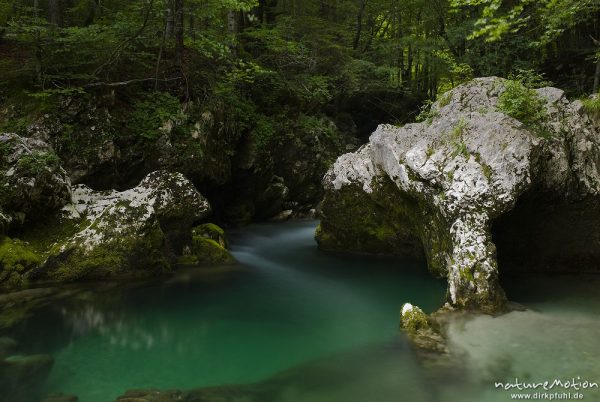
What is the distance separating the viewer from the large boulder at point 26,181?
8.51 m

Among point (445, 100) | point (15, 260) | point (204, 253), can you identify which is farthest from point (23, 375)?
point (445, 100)

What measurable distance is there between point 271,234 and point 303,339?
8.59 metres

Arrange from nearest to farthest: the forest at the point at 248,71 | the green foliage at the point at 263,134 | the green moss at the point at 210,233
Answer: the forest at the point at 248,71, the green moss at the point at 210,233, the green foliage at the point at 263,134

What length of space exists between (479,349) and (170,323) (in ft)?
15.7

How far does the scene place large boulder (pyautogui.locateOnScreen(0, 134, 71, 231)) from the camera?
851cm

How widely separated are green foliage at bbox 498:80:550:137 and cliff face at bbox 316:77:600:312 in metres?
0.02

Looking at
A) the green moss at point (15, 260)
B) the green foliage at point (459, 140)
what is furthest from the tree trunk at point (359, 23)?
the green moss at point (15, 260)

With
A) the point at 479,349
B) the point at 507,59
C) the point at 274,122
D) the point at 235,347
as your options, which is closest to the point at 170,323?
the point at 235,347

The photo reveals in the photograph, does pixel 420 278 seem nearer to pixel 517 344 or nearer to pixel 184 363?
pixel 517 344

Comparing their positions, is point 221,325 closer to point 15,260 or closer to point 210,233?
point 15,260

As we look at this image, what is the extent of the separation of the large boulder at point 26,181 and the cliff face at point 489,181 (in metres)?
7.11

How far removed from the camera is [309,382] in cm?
513

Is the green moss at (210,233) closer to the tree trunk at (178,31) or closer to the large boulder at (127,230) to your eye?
the large boulder at (127,230)

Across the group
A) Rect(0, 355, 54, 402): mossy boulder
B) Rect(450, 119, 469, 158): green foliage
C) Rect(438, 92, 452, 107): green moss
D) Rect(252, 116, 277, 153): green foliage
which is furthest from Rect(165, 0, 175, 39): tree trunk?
Rect(0, 355, 54, 402): mossy boulder
